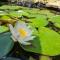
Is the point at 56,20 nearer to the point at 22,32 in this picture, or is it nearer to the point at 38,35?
the point at 38,35

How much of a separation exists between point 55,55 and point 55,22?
1.63 feet

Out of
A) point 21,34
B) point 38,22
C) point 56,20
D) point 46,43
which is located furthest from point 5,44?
point 56,20

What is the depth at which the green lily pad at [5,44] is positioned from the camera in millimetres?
1036

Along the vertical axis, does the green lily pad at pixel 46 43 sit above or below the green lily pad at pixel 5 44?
below

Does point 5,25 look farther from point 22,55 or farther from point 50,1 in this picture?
point 50,1

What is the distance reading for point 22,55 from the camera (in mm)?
1098

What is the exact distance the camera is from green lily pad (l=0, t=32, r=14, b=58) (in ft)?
3.40

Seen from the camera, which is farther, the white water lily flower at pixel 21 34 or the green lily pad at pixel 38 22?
the green lily pad at pixel 38 22

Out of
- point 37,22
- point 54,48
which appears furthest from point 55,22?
point 54,48

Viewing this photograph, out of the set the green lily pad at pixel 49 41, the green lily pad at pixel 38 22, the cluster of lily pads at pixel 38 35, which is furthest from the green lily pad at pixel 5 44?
the green lily pad at pixel 38 22

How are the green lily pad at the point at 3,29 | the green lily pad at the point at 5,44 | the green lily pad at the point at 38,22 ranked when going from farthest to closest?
the green lily pad at the point at 38,22
the green lily pad at the point at 3,29
the green lily pad at the point at 5,44

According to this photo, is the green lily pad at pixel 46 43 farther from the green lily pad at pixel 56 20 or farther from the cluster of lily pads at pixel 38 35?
the green lily pad at pixel 56 20

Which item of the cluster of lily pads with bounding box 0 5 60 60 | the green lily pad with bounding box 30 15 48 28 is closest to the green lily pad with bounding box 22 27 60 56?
the cluster of lily pads with bounding box 0 5 60 60

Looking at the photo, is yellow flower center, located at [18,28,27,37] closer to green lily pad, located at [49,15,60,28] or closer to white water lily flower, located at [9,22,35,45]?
white water lily flower, located at [9,22,35,45]
